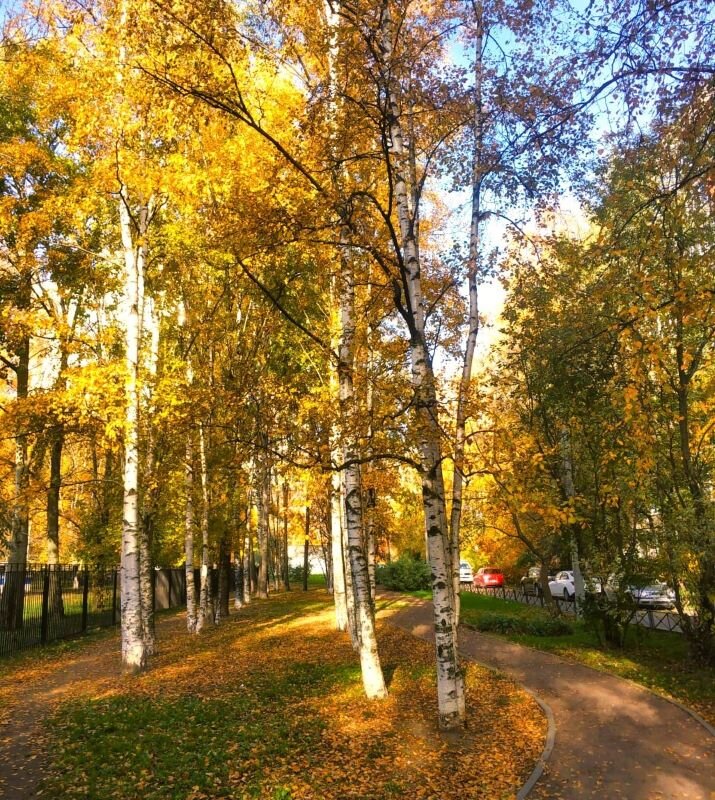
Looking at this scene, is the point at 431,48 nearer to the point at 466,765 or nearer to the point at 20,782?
the point at 466,765

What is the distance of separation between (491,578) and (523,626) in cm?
2005

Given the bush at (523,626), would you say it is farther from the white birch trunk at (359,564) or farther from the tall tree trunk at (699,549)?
the white birch trunk at (359,564)

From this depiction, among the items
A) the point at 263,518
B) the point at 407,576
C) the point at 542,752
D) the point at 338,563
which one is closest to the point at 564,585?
the point at 407,576

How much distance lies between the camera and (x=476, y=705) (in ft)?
29.8

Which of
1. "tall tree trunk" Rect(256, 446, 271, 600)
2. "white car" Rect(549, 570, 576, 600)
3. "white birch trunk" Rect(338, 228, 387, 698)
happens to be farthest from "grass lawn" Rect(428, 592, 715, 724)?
"white car" Rect(549, 570, 576, 600)

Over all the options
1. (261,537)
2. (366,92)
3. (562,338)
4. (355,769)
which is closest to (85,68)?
(366,92)

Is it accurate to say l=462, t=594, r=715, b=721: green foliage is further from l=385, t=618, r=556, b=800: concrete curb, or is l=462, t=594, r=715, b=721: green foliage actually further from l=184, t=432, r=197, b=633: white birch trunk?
l=184, t=432, r=197, b=633: white birch trunk

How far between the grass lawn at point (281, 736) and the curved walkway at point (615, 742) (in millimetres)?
408

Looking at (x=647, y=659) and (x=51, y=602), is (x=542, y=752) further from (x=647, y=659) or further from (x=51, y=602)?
(x=51, y=602)

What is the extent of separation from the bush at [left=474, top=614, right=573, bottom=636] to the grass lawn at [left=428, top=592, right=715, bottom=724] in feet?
0.14

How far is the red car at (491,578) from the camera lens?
3502cm

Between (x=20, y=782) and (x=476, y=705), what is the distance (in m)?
6.16

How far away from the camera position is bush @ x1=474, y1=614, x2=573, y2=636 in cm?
1550

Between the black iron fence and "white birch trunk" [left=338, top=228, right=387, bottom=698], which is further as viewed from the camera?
the black iron fence
